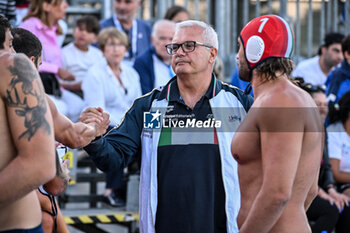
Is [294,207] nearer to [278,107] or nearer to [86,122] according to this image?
[278,107]

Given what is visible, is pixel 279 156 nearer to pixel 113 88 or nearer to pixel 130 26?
pixel 113 88

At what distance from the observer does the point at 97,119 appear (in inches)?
155

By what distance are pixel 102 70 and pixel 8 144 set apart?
4.10 meters

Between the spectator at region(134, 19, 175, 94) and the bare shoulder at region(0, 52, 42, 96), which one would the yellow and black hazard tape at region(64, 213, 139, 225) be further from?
the bare shoulder at region(0, 52, 42, 96)

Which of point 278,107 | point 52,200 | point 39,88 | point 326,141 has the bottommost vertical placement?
point 326,141

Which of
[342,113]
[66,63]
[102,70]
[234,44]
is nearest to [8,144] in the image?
[102,70]

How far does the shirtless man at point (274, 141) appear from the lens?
3150 millimetres

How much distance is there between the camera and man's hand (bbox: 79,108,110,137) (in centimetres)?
392

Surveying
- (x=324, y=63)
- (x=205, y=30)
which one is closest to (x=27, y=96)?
(x=205, y=30)

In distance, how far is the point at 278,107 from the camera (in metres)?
3.23

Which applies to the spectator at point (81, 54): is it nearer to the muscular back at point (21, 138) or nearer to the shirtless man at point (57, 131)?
the shirtless man at point (57, 131)

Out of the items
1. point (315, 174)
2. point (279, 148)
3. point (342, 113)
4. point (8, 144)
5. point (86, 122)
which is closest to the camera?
point (8, 144)

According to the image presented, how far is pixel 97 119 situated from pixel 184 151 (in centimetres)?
70

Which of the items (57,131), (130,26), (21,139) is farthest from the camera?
(130,26)
